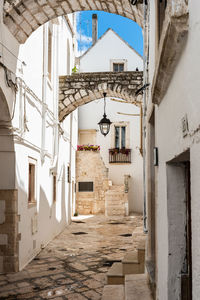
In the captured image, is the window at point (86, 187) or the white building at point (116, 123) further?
the white building at point (116, 123)

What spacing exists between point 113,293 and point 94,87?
7239 millimetres

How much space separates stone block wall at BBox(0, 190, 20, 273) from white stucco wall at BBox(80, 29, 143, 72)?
1584 cm

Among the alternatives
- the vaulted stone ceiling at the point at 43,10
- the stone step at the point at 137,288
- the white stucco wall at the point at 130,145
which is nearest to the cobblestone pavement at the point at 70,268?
the stone step at the point at 137,288

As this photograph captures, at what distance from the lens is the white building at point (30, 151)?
246 inches

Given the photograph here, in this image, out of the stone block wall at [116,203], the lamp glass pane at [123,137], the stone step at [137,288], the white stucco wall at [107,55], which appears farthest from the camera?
the white stucco wall at [107,55]

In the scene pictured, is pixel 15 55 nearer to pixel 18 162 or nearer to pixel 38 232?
pixel 18 162

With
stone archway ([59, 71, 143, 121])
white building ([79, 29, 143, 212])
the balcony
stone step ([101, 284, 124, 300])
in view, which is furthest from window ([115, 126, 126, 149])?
stone step ([101, 284, 124, 300])

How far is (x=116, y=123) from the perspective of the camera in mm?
20156

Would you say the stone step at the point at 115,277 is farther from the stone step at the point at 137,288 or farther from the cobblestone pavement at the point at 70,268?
the stone step at the point at 137,288

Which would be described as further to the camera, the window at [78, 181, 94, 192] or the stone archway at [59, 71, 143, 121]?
the window at [78, 181, 94, 192]

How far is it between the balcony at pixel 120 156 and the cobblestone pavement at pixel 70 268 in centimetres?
865

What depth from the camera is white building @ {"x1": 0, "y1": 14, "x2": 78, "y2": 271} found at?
6258 millimetres

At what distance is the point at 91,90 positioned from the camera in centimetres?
1047

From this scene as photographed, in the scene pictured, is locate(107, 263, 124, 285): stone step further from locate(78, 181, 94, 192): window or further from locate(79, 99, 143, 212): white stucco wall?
locate(79, 99, 143, 212): white stucco wall
